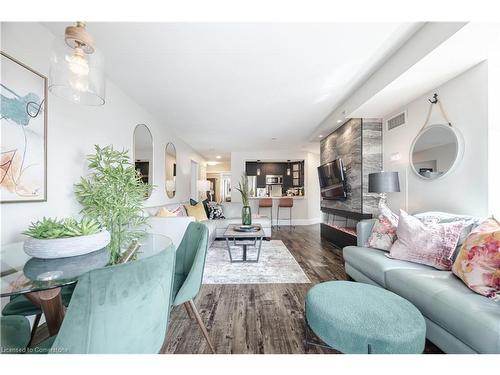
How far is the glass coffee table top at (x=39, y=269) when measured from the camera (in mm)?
797

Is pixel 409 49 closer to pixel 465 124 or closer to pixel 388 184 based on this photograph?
pixel 465 124

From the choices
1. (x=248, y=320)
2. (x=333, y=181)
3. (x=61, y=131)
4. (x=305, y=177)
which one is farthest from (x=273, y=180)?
(x=61, y=131)

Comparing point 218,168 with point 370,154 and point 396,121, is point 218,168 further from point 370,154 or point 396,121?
point 396,121

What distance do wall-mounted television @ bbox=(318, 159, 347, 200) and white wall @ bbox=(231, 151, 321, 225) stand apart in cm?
215

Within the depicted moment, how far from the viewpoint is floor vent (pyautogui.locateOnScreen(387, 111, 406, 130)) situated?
119 inches

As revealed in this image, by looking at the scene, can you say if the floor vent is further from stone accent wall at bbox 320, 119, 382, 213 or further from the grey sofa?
the grey sofa

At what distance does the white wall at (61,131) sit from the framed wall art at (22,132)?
0.08m

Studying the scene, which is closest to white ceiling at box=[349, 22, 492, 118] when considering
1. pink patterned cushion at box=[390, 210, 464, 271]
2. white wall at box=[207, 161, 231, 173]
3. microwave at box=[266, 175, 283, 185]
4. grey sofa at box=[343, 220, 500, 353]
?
pink patterned cushion at box=[390, 210, 464, 271]

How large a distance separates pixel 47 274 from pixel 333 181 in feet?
14.9

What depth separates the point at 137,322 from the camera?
2.44 ft

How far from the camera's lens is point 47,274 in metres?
0.89

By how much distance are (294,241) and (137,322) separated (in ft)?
14.1

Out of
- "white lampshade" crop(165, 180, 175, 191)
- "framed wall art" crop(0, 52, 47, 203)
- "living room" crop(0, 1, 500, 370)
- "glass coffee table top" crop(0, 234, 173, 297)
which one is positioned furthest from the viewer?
"white lampshade" crop(165, 180, 175, 191)

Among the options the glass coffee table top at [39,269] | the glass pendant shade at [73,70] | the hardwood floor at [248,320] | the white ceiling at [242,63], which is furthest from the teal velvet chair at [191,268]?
the white ceiling at [242,63]
